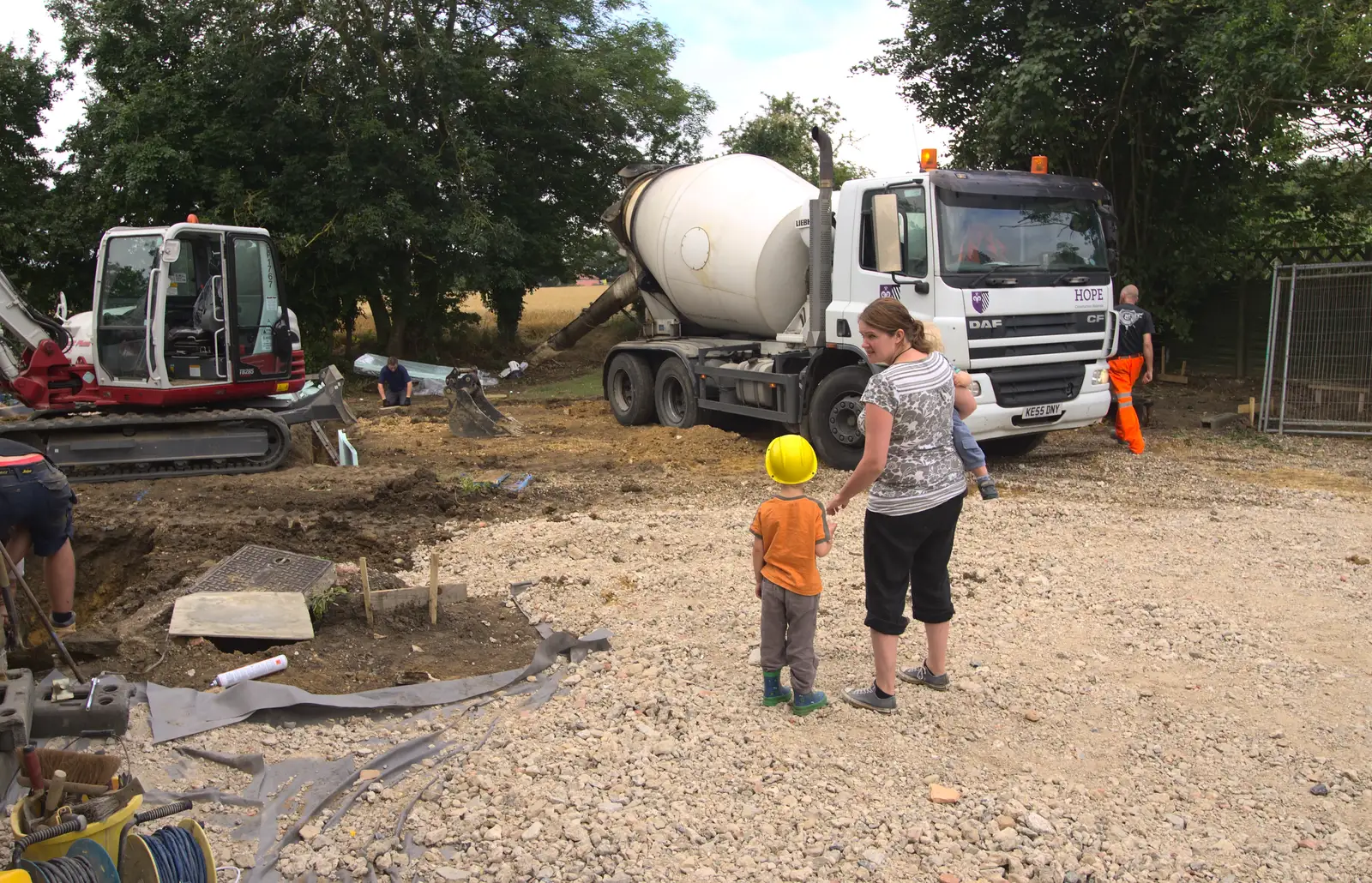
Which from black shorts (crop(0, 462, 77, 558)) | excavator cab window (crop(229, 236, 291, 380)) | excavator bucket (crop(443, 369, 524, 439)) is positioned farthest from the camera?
excavator bucket (crop(443, 369, 524, 439))

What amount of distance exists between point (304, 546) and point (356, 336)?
1873 centimetres

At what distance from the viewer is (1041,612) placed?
612 cm

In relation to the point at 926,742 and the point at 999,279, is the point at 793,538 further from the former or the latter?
the point at 999,279

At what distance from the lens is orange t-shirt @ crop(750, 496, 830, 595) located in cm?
444

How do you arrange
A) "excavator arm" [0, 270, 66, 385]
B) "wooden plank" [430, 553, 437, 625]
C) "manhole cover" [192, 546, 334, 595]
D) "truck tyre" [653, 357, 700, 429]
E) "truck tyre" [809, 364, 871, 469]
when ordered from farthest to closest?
"truck tyre" [653, 357, 700, 429], "excavator arm" [0, 270, 66, 385], "truck tyre" [809, 364, 871, 469], "manhole cover" [192, 546, 334, 595], "wooden plank" [430, 553, 437, 625]

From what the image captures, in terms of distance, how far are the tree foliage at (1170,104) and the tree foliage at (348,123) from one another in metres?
8.22

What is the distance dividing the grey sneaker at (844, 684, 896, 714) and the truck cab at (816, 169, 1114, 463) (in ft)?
17.5

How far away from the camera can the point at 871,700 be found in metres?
4.69

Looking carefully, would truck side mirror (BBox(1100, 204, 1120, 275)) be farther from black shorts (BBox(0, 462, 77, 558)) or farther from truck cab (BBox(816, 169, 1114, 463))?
black shorts (BBox(0, 462, 77, 558))

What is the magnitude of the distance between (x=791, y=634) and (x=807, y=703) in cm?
33

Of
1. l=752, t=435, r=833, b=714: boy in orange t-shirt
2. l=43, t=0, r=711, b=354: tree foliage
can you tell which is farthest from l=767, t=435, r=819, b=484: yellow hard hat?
l=43, t=0, r=711, b=354: tree foliage

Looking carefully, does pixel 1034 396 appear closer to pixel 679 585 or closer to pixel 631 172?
pixel 679 585

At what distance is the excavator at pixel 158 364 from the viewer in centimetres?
1102

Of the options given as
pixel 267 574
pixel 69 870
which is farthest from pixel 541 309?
pixel 69 870
